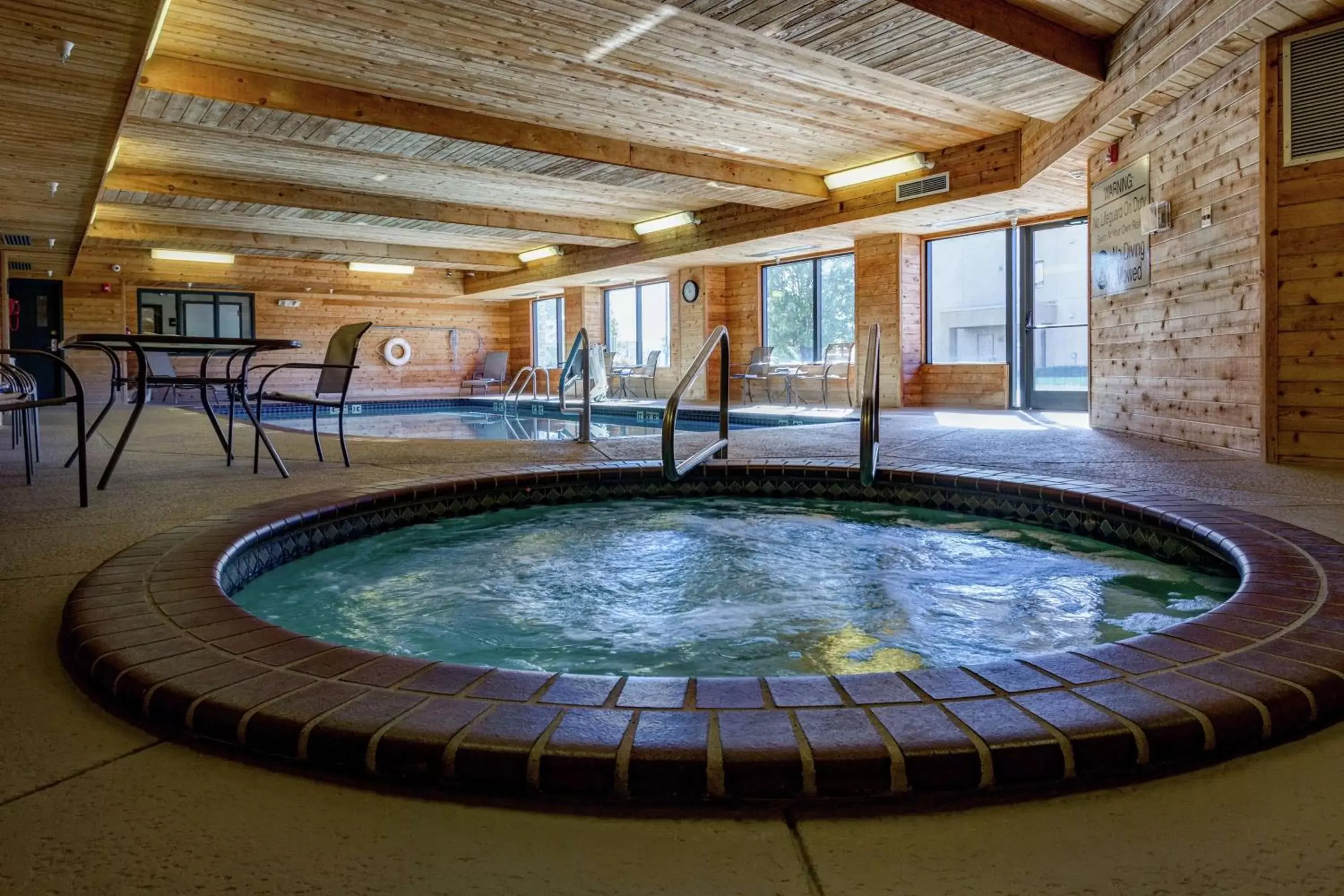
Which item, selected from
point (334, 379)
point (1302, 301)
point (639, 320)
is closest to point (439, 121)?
point (334, 379)

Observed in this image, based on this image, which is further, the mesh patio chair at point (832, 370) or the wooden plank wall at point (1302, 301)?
the mesh patio chair at point (832, 370)

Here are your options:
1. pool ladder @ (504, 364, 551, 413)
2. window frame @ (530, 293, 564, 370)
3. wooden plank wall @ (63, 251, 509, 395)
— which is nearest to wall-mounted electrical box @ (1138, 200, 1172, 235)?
pool ladder @ (504, 364, 551, 413)

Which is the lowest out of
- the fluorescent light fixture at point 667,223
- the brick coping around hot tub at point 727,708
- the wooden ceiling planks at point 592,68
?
the brick coping around hot tub at point 727,708

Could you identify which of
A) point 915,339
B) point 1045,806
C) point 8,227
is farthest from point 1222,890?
point 8,227

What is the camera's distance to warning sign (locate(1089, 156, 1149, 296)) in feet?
18.5

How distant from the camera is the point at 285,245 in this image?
12.2m

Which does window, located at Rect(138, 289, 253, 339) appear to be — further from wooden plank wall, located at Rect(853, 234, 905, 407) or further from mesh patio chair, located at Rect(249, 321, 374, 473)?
mesh patio chair, located at Rect(249, 321, 374, 473)

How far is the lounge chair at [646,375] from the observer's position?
45.8ft

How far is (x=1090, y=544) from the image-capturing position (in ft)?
10.1

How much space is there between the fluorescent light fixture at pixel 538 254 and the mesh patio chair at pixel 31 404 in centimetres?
848

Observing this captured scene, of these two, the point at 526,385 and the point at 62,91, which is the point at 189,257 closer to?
Result: the point at 526,385

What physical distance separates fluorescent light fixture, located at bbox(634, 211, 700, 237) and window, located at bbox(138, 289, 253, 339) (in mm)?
7410

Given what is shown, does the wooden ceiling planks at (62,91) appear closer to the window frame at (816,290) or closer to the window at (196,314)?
the window at (196,314)

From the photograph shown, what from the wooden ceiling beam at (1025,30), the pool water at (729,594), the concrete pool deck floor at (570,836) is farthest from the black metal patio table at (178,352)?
the wooden ceiling beam at (1025,30)
